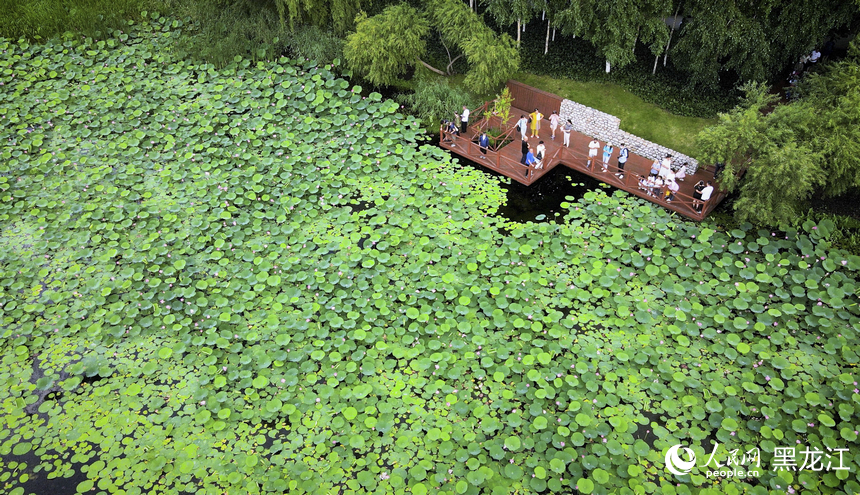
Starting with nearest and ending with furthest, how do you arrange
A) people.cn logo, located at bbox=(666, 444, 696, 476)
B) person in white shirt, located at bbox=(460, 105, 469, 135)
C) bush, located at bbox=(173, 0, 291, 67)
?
people.cn logo, located at bbox=(666, 444, 696, 476)
person in white shirt, located at bbox=(460, 105, 469, 135)
bush, located at bbox=(173, 0, 291, 67)

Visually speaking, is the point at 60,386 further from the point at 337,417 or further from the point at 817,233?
the point at 817,233

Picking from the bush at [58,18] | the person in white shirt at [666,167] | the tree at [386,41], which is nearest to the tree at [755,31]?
the person in white shirt at [666,167]

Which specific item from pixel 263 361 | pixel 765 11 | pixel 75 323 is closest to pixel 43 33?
pixel 75 323

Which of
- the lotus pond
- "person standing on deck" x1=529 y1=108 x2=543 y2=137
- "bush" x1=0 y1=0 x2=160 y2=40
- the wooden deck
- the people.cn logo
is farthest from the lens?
"bush" x1=0 y1=0 x2=160 y2=40

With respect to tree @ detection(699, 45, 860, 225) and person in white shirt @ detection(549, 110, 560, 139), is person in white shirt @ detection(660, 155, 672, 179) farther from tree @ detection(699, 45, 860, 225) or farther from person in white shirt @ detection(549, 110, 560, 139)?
person in white shirt @ detection(549, 110, 560, 139)

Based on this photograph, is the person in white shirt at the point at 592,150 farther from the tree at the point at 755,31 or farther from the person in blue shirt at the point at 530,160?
the tree at the point at 755,31

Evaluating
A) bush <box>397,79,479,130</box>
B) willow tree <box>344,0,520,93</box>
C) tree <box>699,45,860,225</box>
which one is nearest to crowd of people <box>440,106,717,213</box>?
bush <box>397,79,479,130</box>
